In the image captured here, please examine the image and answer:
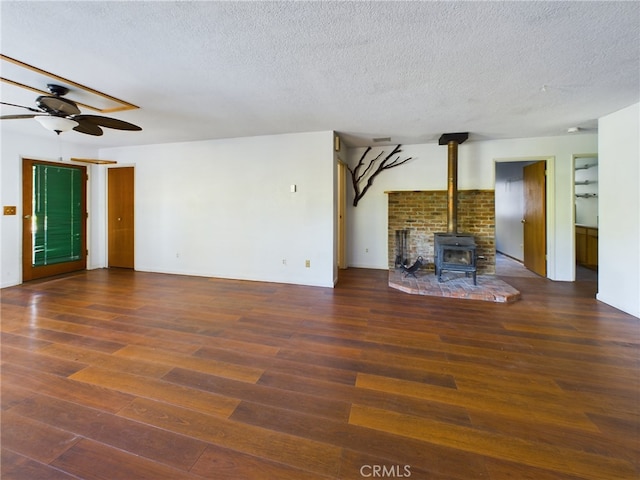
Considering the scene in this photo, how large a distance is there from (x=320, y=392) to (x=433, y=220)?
418 centimetres

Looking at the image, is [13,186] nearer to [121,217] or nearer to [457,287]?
[121,217]

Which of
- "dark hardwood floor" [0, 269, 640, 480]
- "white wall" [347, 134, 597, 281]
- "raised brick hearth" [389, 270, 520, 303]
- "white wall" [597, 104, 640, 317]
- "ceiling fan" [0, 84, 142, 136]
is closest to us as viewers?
"dark hardwood floor" [0, 269, 640, 480]

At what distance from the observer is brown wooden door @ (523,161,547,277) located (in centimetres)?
466

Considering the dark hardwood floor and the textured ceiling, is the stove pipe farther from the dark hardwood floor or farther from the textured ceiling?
the dark hardwood floor

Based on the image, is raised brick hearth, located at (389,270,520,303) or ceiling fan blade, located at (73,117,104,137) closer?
ceiling fan blade, located at (73,117,104,137)

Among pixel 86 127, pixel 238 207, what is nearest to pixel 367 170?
pixel 238 207

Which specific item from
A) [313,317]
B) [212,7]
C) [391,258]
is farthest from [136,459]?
[391,258]

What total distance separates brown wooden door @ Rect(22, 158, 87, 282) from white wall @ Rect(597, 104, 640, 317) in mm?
8222

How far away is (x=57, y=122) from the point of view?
2.56m

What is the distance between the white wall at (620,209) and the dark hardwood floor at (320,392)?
374 millimetres

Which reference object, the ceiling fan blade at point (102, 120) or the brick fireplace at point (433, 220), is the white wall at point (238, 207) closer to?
the brick fireplace at point (433, 220)

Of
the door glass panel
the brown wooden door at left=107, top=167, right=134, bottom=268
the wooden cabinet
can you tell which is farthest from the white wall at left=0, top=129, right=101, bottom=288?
the wooden cabinet

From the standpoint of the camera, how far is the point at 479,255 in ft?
15.8

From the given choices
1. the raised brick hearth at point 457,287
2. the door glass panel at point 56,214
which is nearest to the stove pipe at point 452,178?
the raised brick hearth at point 457,287
